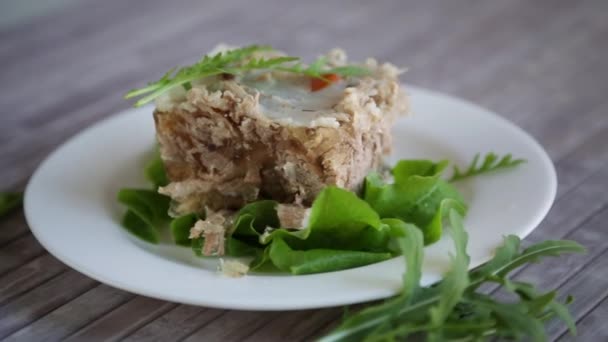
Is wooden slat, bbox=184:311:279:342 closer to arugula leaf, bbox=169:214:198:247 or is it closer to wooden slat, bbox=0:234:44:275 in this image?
arugula leaf, bbox=169:214:198:247

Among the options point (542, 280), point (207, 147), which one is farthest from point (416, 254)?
point (207, 147)

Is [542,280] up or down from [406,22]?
down

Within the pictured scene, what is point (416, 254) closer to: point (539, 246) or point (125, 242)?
point (539, 246)

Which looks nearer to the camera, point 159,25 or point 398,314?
point 398,314

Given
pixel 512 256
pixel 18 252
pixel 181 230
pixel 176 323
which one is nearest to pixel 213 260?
pixel 181 230

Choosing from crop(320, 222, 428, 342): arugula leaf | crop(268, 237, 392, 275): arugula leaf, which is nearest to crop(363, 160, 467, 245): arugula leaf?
crop(268, 237, 392, 275): arugula leaf

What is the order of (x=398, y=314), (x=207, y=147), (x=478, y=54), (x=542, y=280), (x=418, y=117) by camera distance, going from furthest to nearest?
(x=478, y=54)
(x=418, y=117)
(x=207, y=147)
(x=542, y=280)
(x=398, y=314)

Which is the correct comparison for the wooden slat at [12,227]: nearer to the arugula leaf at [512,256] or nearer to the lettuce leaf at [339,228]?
the lettuce leaf at [339,228]
